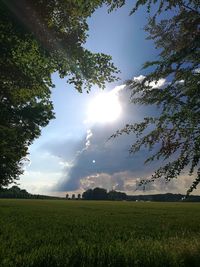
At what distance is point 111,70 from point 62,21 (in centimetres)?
236

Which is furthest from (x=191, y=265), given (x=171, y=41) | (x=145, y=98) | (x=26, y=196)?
(x=26, y=196)

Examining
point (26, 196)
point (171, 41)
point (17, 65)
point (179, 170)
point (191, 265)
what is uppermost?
point (26, 196)

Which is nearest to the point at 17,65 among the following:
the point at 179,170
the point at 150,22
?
the point at 150,22

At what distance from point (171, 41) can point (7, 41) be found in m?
5.11

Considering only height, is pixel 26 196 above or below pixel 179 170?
above

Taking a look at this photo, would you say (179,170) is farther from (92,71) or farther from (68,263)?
(92,71)

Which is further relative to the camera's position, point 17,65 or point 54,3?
point 17,65

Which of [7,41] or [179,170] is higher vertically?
[7,41]

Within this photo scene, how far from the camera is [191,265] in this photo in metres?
6.42

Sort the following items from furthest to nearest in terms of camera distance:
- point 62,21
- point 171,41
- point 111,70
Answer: point 111,70, point 62,21, point 171,41

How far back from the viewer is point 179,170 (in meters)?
8.05

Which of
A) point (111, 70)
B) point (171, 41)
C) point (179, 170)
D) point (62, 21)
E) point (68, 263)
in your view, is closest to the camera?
point (68, 263)

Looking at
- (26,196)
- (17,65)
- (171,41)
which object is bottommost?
(171,41)

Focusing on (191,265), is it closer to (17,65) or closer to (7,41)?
(7,41)
